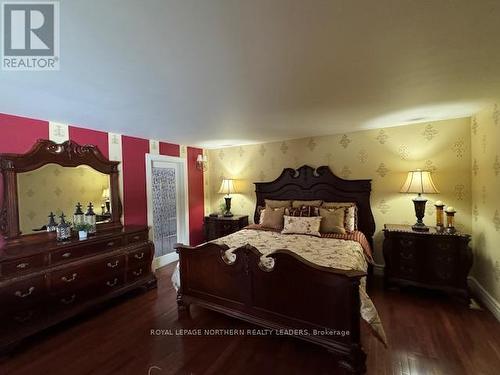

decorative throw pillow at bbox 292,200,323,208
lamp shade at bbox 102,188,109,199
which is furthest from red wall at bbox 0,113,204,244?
decorative throw pillow at bbox 292,200,323,208

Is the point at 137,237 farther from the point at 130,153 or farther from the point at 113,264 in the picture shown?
the point at 130,153

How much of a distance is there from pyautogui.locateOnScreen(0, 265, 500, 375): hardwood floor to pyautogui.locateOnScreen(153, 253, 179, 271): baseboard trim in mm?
1341

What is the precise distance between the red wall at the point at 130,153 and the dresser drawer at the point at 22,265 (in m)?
0.77

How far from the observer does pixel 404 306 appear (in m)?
2.53

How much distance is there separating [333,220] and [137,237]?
2.58 meters

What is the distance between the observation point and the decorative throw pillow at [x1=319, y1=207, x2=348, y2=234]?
10.1 feet

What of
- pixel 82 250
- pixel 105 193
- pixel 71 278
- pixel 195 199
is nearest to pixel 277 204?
Result: pixel 195 199

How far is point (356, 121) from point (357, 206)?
1235 millimetres

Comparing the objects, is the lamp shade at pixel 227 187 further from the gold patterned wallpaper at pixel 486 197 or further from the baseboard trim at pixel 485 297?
the baseboard trim at pixel 485 297

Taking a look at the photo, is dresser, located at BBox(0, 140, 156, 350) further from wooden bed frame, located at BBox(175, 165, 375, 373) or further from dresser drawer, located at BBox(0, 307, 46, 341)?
wooden bed frame, located at BBox(175, 165, 375, 373)

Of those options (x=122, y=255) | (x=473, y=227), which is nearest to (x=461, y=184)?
(x=473, y=227)

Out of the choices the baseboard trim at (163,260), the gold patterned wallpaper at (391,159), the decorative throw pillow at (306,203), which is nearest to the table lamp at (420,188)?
the gold patterned wallpaper at (391,159)

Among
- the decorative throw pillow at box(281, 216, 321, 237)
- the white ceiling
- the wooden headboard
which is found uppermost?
the white ceiling

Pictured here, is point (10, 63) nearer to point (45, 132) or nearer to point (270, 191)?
point (45, 132)
